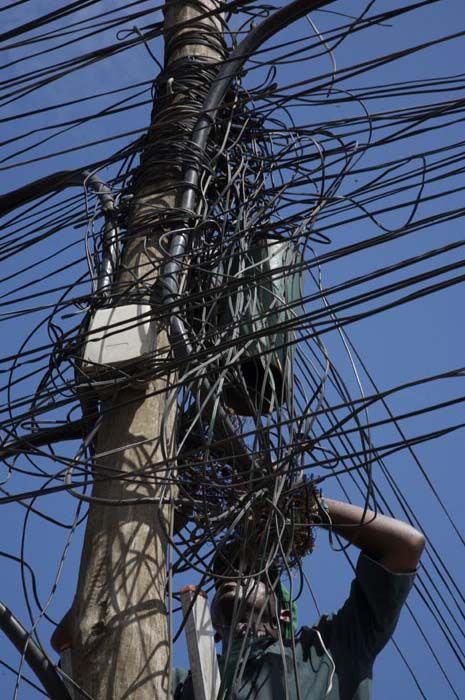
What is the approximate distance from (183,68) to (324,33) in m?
0.77

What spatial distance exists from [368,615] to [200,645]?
0.92m

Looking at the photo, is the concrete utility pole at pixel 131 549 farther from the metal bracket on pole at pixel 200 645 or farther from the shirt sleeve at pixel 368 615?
the shirt sleeve at pixel 368 615

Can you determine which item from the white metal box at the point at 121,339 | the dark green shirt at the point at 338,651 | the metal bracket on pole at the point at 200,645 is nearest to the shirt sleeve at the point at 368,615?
the dark green shirt at the point at 338,651

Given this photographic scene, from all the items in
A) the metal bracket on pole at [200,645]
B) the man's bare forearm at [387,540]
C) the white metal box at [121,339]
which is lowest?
the metal bracket on pole at [200,645]

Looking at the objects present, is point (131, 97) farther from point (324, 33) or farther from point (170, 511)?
point (170, 511)

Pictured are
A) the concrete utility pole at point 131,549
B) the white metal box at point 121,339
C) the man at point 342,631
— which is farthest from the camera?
the man at point 342,631

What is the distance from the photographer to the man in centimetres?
373

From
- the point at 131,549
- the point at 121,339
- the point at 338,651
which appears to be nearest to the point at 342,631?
the point at 338,651

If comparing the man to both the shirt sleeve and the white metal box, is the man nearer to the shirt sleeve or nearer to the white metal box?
the shirt sleeve

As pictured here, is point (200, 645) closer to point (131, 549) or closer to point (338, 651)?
point (131, 549)

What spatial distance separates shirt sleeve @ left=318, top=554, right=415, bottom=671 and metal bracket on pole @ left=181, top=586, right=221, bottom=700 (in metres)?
0.78

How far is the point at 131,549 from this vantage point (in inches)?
130

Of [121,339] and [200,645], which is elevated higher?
[121,339]

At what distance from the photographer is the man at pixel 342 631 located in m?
3.73
